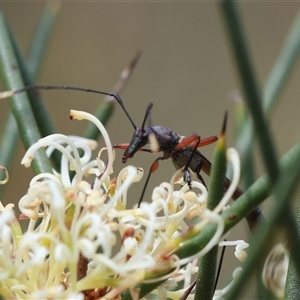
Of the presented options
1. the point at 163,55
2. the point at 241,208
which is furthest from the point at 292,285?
the point at 163,55

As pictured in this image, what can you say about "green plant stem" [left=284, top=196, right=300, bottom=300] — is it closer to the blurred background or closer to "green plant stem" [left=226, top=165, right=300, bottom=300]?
"green plant stem" [left=226, top=165, right=300, bottom=300]

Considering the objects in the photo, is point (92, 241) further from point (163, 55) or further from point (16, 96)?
point (163, 55)

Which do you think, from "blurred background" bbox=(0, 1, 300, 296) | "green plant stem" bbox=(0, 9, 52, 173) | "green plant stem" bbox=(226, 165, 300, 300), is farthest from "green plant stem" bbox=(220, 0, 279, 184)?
"blurred background" bbox=(0, 1, 300, 296)

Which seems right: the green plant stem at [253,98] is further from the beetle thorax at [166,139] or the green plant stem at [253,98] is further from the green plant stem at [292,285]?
the beetle thorax at [166,139]

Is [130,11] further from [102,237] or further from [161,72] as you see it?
[102,237]

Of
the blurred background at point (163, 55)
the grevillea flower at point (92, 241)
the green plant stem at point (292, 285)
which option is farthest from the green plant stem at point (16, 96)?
the blurred background at point (163, 55)
